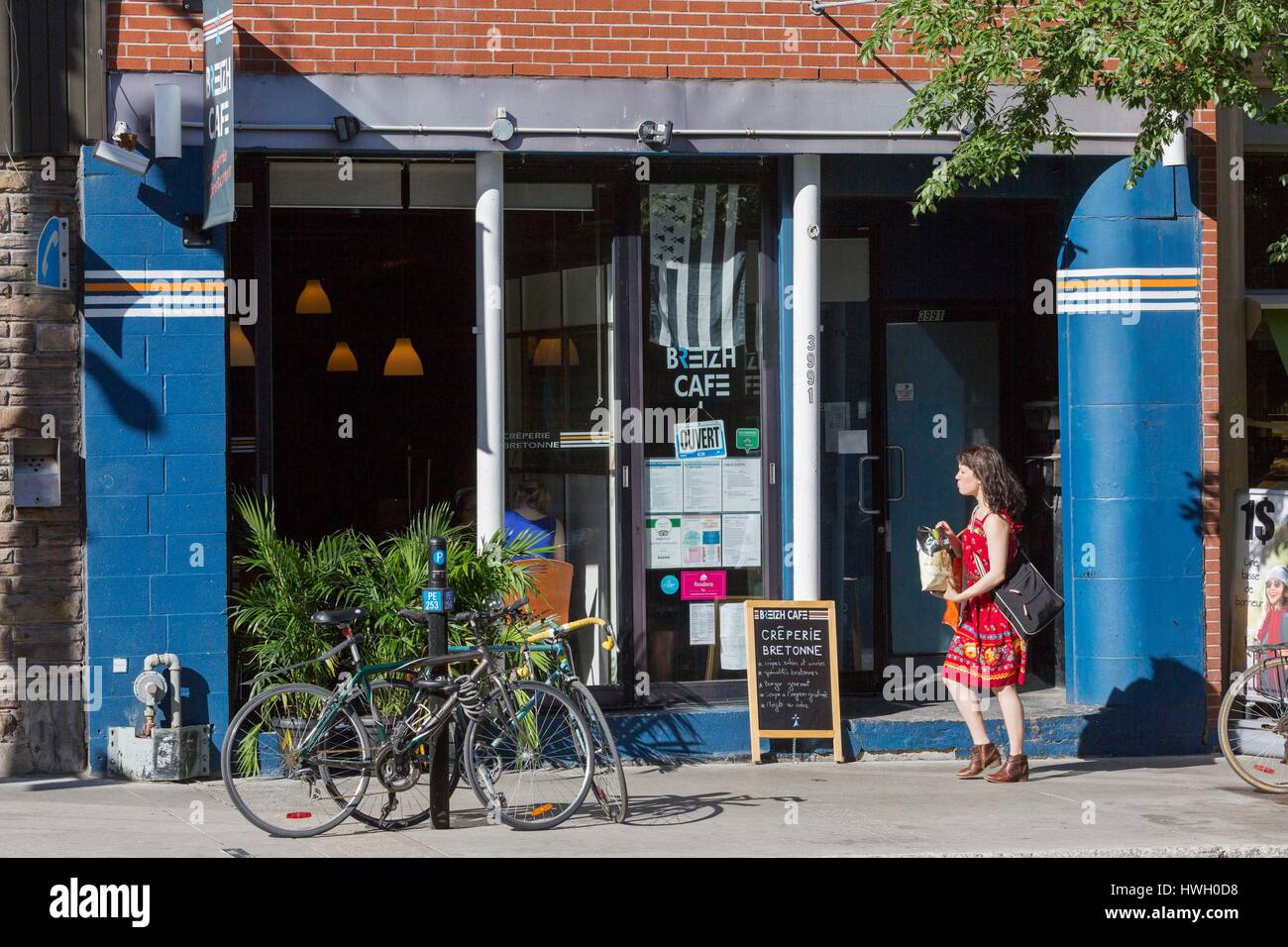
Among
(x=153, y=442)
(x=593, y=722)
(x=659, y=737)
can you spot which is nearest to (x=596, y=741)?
(x=593, y=722)

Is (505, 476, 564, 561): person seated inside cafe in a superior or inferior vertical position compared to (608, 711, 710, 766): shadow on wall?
superior

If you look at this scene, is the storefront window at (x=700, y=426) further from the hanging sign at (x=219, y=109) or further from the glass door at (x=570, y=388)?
the hanging sign at (x=219, y=109)

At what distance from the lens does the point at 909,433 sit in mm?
11070

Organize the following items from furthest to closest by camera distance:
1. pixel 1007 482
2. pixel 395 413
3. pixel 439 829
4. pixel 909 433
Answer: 1. pixel 395 413
2. pixel 909 433
3. pixel 1007 482
4. pixel 439 829

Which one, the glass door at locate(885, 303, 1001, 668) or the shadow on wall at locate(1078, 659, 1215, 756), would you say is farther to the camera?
the glass door at locate(885, 303, 1001, 668)

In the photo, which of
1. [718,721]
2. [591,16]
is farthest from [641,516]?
[591,16]

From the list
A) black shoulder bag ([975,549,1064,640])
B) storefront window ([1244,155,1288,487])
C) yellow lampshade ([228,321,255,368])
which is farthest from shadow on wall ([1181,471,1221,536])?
yellow lampshade ([228,321,255,368])

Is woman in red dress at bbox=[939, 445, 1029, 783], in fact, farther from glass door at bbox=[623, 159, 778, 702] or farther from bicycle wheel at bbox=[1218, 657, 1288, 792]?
glass door at bbox=[623, 159, 778, 702]

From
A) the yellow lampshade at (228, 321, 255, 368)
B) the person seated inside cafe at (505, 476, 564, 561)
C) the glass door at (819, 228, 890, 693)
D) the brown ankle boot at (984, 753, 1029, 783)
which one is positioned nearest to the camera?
the brown ankle boot at (984, 753, 1029, 783)

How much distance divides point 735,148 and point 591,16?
45.8 inches

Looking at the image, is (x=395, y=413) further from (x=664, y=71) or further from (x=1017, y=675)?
(x=1017, y=675)

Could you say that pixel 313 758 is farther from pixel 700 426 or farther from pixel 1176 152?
pixel 1176 152

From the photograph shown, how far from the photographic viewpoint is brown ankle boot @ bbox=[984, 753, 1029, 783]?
29.6 ft

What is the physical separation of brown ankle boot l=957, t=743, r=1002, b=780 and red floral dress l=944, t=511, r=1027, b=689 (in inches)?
16.5
